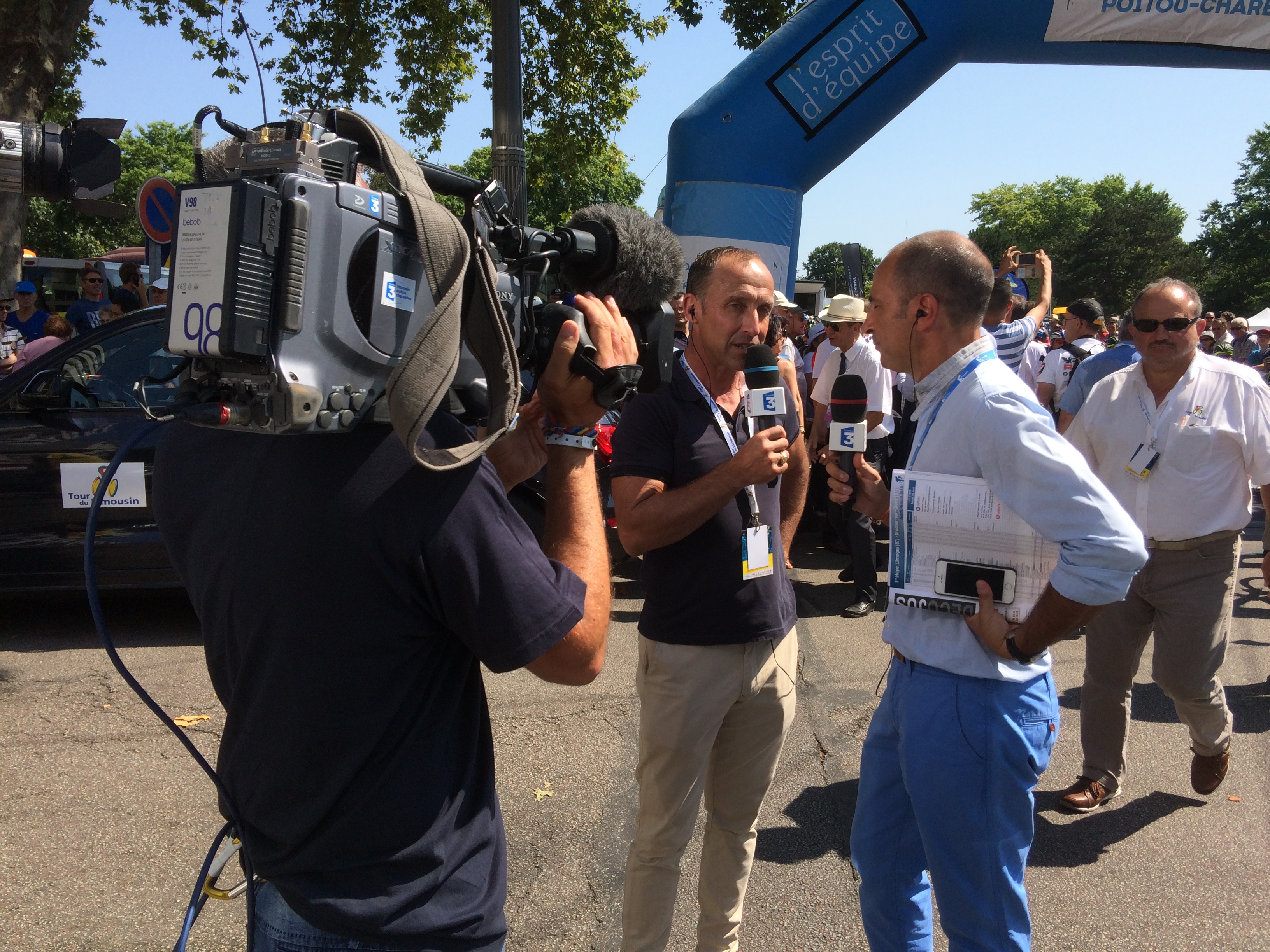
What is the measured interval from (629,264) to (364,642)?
76cm

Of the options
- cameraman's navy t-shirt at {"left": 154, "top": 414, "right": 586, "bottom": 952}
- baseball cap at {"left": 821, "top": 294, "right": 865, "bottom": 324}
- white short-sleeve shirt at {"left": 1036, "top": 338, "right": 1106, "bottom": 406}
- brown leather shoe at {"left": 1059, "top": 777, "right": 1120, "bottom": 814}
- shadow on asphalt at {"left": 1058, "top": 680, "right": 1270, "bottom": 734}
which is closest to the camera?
cameraman's navy t-shirt at {"left": 154, "top": 414, "right": 586, "bottom": 952}

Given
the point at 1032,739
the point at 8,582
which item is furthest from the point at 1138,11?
the point at 8,582

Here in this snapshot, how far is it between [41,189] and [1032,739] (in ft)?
13.2

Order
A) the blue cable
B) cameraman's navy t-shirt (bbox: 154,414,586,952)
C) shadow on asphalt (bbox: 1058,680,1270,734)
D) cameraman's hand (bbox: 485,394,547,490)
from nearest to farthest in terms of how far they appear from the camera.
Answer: cameraman's navy t-shirt (bbox: 154,414,586,952) < the blue cable < cameraman's hand (bbox: 485,394,547,490) < shadow on asphalt (bbox: 1058,680,1270,734)

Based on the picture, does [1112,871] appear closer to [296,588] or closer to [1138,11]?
[296,588]

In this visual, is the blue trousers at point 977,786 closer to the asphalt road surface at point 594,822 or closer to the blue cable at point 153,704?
the asphalt road surface at point 594,822

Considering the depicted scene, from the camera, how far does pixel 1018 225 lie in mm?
80812

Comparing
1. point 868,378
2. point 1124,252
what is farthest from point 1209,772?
point 1124,252

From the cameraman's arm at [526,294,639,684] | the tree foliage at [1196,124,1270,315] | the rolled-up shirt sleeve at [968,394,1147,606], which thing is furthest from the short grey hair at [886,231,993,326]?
the tree foliage at [1196,124,1270,315]

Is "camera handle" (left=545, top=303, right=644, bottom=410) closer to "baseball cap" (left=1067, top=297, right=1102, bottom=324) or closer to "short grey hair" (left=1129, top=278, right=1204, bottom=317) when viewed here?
"short grey hair" (left=1129, top=278, right=1204, bottom=317)

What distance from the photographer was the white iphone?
6.77 ft

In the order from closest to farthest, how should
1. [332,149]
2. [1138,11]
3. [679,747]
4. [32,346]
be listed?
[332,149], [679,747], [1138,11], [32,346]

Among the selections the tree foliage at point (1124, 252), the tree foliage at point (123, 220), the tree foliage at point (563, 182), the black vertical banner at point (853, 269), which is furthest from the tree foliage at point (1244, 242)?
the tree foliage at point (123, 220)

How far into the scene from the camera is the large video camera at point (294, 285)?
1.04m
